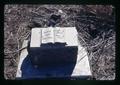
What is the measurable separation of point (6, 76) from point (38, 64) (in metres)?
0.29

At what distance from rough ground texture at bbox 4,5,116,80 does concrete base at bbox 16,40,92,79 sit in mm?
46

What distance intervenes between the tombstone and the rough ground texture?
0.06 meters

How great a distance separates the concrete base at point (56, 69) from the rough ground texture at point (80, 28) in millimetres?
46

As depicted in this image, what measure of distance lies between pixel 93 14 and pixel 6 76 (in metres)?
0.93

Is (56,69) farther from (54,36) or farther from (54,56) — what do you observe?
(54,36)

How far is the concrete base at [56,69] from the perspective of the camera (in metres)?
2.57

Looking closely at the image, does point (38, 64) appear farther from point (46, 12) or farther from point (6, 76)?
point (46, 12)

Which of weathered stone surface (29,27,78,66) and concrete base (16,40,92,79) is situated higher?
weathered stone surface (29,27,78,66)

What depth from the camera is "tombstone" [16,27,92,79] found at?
251cm

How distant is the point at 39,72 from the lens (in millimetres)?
2596

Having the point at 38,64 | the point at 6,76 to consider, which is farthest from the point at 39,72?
the point at 6,76
